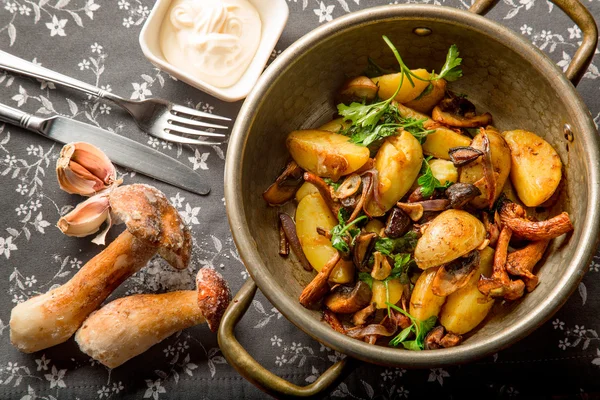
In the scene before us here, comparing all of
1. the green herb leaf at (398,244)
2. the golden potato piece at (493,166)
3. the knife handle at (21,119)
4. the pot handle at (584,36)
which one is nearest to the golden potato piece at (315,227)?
the green herb leaf at (398,244)

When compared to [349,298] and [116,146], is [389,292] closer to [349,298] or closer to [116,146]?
[349,298]

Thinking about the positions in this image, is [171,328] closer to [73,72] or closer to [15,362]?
[15,362]

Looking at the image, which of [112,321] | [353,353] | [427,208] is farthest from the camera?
[112,321]

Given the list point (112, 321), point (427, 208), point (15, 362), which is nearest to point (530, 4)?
point (427, 208)

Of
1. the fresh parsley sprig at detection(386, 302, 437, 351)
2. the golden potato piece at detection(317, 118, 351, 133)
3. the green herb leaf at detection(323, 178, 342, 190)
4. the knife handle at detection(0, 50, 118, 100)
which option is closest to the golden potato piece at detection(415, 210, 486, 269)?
the fresh parsley sprig at detection(386, 302, 437, 351)

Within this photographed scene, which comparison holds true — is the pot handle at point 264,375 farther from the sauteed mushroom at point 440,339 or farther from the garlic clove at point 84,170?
the garlic clove at point 84,170

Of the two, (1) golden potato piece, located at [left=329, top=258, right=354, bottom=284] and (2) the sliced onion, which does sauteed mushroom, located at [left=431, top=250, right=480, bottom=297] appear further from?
(2) the sliced onion

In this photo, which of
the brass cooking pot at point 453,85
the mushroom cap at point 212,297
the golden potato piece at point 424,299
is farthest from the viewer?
the mushroom cap at point 212,297
